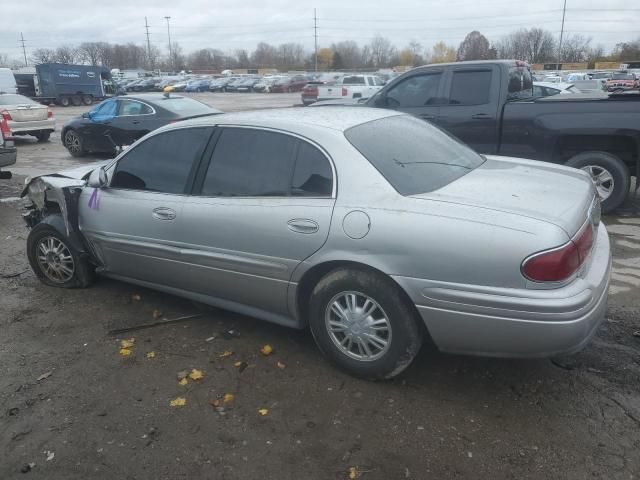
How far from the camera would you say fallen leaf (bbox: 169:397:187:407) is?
3.22 m

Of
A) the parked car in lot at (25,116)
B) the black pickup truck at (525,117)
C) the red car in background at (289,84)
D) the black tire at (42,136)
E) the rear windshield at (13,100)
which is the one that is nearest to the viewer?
the black pickup truck at (525,117)

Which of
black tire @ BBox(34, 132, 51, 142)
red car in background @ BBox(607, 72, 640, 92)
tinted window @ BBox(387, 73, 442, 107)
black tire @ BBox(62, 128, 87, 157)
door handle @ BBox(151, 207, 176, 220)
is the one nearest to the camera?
door handle @ BBox(151, 207, 176, 220)

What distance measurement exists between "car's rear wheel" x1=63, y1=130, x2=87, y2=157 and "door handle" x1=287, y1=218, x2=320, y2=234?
1143 centimetres

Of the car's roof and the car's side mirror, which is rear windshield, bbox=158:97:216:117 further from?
the car's roof

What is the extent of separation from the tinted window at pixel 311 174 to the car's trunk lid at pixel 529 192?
0.56 m

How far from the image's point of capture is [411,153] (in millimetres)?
3648

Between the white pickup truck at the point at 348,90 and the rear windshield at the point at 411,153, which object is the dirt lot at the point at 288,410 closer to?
the rear windshield at the point at 411,153

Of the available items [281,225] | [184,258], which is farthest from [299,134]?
[184,258]

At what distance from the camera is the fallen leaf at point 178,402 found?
3223mm

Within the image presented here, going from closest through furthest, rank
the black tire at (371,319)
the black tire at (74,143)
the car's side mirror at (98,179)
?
the black tire at (371,319) < the car's side mirror at (98,179) < the black tire at (74,143)

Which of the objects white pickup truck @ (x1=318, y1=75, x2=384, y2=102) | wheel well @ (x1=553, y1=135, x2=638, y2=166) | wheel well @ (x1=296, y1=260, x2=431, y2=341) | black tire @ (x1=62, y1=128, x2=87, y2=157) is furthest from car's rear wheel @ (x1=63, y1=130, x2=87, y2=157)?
white pickup truck @ (x1=318, y1=75, x2=384, y2=102)

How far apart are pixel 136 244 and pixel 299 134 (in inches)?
63.7

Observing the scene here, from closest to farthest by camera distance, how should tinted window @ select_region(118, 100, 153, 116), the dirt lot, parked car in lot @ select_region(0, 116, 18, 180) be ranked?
the dirt lot → parked car in lot @ select_region(0, 116, 18, 180) → tinted window @ select_region(118, 100, 153, 116)

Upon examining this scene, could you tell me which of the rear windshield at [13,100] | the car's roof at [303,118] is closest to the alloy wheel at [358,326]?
the car's roof at [303,118]
